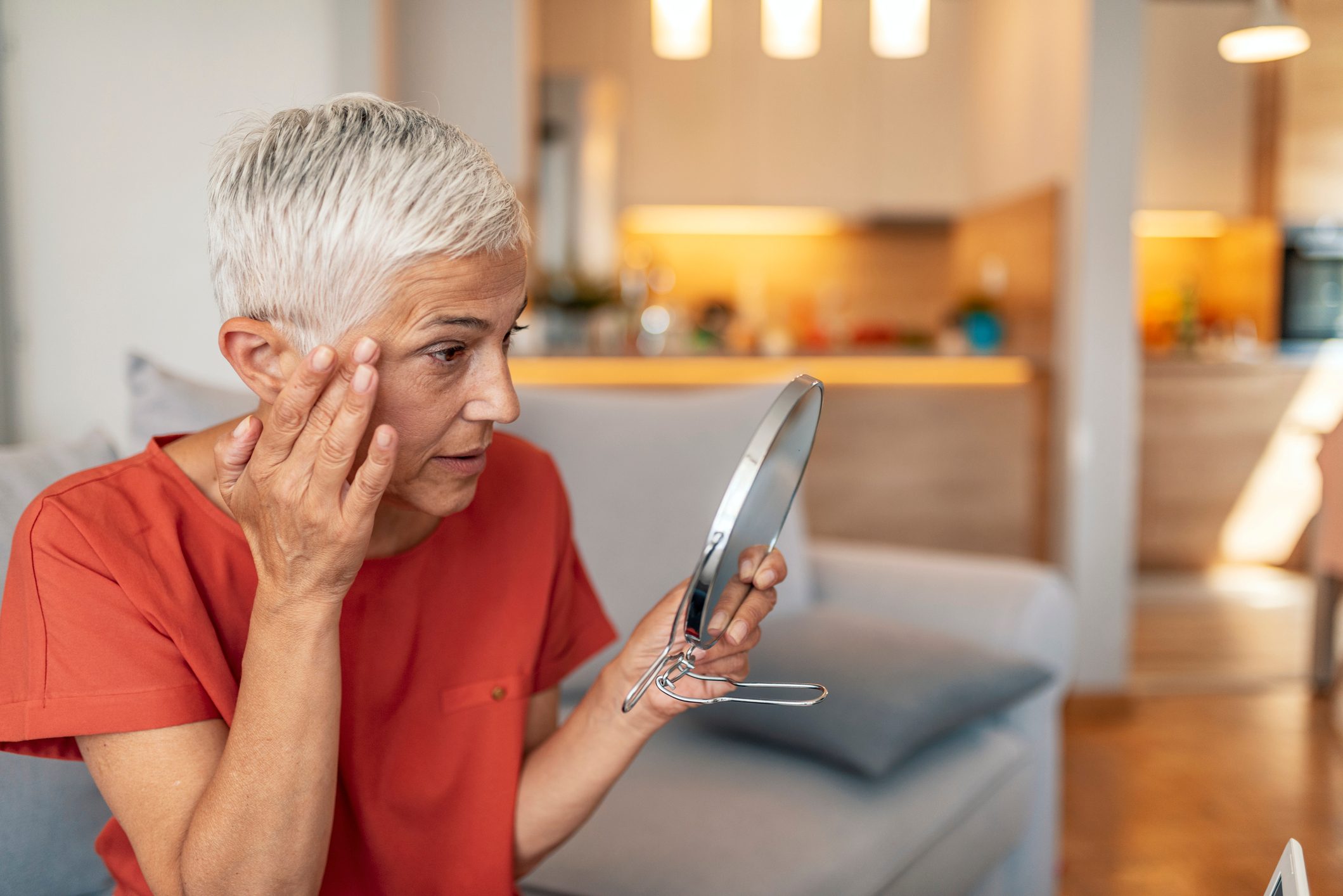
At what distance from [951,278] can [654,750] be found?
15.1 ft

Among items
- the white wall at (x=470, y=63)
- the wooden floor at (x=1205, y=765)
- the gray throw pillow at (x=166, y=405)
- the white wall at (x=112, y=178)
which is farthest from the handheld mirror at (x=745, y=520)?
the white wall at (x=470, y=63)

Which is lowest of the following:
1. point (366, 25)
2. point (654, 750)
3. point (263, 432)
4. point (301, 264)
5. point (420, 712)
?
point (654, 750)

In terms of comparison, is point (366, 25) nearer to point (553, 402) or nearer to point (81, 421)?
point (81, 421)

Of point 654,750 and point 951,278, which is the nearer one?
point 654,750

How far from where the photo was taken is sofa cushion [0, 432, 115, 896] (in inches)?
43.9

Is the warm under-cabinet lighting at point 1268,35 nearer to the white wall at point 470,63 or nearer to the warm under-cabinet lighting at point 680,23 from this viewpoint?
the white wall at point 470,63

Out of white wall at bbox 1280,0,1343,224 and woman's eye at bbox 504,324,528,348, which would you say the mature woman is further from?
white wall at bbox 1280,0,1343,224

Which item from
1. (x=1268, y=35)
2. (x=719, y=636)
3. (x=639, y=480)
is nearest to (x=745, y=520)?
(x=719, y=636)

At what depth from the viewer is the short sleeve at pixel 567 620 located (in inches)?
43.1

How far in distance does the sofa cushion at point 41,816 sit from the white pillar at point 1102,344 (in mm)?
2814

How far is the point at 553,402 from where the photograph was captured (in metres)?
1.86

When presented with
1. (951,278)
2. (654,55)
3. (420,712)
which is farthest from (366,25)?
(951,278)

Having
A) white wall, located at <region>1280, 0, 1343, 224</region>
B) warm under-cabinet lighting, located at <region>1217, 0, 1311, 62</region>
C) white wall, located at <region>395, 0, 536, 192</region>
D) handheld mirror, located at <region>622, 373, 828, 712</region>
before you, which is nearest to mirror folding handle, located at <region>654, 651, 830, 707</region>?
handheld mirror, located at <region>622, 373, 828, 712</region>

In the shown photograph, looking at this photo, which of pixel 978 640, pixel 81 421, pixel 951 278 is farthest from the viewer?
pixel 951 278
